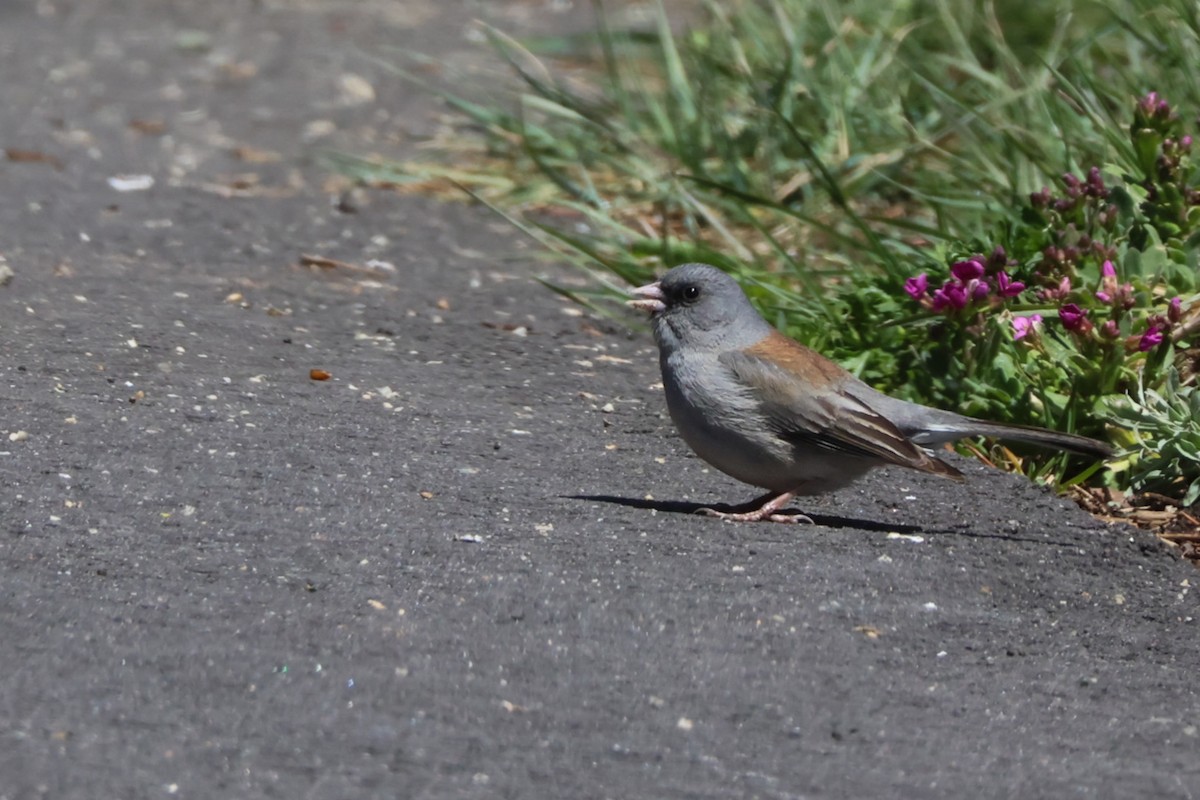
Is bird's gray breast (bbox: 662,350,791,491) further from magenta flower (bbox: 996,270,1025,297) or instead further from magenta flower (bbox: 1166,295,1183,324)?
magenta flower (bbox: 1166,295,1183,324)

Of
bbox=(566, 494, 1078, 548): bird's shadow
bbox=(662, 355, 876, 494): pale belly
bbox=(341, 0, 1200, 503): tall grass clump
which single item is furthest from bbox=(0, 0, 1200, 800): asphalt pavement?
bbox=(341, 0, 1200, 503): tall grass clump

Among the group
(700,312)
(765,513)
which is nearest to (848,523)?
(765,513)

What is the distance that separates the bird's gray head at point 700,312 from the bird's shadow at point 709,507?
1.34 feet

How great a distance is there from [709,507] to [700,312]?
0.51m

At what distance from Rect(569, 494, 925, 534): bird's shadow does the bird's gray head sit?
0.41 meters

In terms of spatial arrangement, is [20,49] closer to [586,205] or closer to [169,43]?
[169,43]

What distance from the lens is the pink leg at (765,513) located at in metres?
4.30

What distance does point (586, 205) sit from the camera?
7289 millimetres

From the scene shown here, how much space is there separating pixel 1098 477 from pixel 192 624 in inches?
104

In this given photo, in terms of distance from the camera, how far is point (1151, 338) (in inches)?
177

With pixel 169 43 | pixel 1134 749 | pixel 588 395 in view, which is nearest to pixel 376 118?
pixel 169 43

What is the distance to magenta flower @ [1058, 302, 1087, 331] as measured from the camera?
14.9 feet

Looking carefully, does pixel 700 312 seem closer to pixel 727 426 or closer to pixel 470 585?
pixel 727 426

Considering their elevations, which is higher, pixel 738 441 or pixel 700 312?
pixel 700 312
